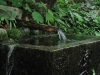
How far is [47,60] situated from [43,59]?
6 cm

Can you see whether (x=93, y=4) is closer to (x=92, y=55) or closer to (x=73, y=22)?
(x=73, y=22)

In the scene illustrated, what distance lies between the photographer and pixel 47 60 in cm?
321

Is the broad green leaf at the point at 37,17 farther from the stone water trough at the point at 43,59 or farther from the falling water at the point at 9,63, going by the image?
the falling water at the point at 9,63

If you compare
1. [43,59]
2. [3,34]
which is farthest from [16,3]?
[43,59]

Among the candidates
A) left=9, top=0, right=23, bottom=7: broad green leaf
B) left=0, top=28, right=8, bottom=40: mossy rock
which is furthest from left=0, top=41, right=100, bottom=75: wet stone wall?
left=9, top=0, right=23, bottom=7: broad green leaf

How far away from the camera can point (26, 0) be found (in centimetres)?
510

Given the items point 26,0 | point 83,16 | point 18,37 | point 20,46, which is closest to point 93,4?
point 83,16

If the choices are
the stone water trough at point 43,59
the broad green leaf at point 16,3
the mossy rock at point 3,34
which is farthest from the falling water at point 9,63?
the broad green leaf at point 16,3

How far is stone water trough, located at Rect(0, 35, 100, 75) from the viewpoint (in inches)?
128

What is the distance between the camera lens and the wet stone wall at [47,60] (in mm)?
3230

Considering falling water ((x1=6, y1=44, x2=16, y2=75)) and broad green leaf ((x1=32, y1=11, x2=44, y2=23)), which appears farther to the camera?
broad green leaf ((x1=32, y1=11, x2=44, y2=23))

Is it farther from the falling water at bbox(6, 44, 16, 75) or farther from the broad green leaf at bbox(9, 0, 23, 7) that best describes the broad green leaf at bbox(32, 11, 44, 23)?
the falling water at bbox(6, 44, 16, 75)

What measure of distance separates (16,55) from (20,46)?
0.16m

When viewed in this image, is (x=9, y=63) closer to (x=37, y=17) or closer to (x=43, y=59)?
(x=43, y=59)
